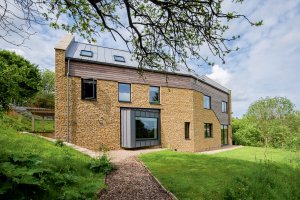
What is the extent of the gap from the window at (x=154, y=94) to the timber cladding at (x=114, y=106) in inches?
13.4

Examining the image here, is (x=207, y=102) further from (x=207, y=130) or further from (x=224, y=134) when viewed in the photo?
(x=224, y=134)

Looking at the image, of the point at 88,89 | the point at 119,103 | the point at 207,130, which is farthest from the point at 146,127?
the point at 207,130

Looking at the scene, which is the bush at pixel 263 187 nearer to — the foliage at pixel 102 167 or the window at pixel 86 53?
the foliage at pixel 102 167

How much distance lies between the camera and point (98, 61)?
15875 millimetres

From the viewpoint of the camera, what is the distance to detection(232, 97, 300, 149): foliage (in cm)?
3080

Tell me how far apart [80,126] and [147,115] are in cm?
508

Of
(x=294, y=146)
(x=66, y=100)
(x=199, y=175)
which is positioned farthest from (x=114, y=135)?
(x=294, y=146)

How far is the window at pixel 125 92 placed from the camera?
55.5ft

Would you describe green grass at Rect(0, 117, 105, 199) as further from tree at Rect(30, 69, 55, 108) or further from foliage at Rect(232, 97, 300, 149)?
foliage at Rect(232, 97, 300, 149)

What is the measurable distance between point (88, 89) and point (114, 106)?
2.19 meters

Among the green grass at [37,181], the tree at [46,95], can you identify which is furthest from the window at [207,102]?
the tree at [46,95]

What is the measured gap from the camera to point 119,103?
16.6 meters

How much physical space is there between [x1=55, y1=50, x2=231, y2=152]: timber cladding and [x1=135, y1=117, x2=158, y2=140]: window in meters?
0.78

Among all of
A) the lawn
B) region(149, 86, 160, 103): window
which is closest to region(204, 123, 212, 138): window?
region(149, 86, 160, 103): window
